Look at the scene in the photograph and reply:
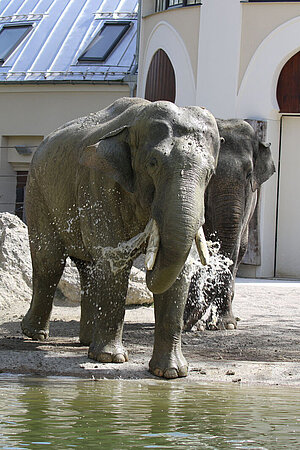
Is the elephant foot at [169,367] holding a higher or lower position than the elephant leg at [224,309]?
lower

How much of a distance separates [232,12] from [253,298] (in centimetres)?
716

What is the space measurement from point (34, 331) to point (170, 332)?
2.36 metres

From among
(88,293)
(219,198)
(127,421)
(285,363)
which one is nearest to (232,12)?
(219,198)

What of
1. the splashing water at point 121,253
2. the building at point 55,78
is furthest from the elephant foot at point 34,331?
the building at point 55,78

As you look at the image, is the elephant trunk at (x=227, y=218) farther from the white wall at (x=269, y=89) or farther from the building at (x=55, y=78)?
the building at (x=55, y=78)

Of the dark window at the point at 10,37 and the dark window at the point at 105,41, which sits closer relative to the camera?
the dark window at the point at 105,41

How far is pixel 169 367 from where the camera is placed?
7.72 m

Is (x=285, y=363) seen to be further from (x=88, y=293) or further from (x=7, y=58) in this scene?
(x=7, y=58)

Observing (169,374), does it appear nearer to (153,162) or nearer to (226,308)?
(153,162)

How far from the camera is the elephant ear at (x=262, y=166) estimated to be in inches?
443

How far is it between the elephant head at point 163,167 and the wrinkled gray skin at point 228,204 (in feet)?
8.23

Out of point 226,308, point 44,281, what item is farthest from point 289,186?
point 44,281

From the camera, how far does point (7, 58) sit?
27.7m

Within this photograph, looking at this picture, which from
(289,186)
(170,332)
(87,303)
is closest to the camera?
(170,332)
